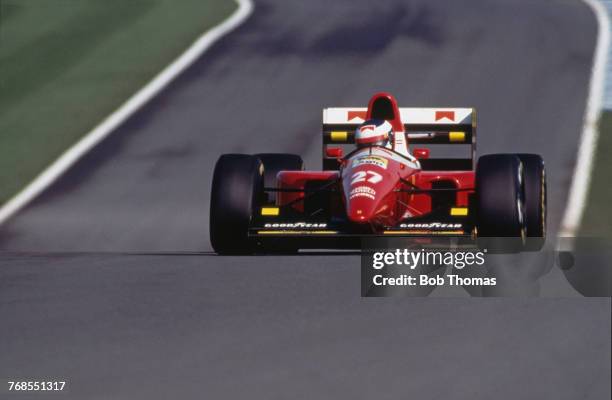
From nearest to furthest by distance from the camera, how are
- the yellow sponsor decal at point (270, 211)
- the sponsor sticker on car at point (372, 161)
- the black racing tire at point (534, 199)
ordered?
the yellow sponsor decal at point (270, 211), the sponsor sticker on car at point (372, 161), the black racing tire at point (534, 199)

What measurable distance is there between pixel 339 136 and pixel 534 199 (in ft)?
10.2

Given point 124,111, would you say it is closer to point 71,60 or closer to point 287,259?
point 71,60

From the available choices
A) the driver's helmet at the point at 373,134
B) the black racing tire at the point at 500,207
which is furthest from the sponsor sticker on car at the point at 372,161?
the black racing tire at the point at 500,207

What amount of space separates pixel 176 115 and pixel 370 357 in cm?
1712

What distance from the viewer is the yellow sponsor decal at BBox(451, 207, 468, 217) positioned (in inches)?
543

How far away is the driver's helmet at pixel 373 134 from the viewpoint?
48.1ft

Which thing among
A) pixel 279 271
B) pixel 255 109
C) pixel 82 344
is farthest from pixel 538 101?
pixel 82 344

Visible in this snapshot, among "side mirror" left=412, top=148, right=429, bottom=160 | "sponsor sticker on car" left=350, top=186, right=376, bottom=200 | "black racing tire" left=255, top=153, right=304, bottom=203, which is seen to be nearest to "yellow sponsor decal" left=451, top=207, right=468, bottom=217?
"sponsor sticker on car" left=350, top=186, right=376, bottom=200

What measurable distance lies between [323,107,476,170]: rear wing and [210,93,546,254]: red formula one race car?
1.16m

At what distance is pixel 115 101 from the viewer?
25953 millimetres

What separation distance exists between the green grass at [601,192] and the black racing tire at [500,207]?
13.0ft

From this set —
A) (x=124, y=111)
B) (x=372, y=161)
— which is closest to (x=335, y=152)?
(x=372, y=161)

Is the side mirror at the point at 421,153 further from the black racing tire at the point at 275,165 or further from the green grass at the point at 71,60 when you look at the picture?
the green grass at the point at 71,60

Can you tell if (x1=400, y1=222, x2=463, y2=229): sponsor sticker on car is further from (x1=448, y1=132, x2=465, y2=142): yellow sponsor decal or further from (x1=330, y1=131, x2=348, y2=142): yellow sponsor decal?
(x1=448, y1=132, x2=465, y2=142): yellow sponsor decal
